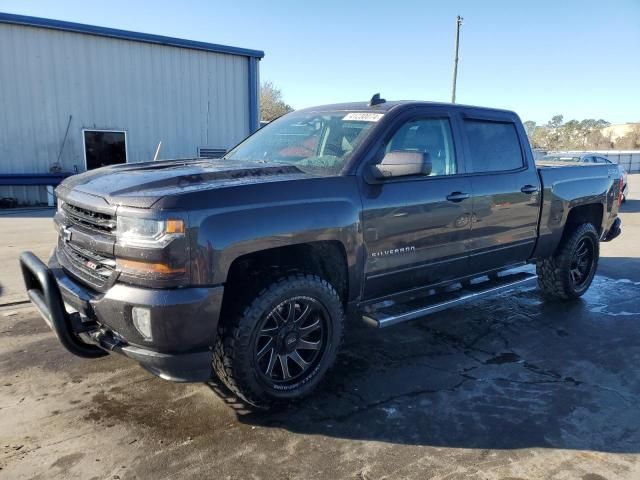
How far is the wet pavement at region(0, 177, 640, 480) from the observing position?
2.66 meters

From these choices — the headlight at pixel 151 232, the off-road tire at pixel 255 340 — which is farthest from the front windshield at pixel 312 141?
the headlight at pixel 151 232

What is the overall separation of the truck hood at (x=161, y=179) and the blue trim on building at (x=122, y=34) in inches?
487

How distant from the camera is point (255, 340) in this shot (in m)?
2.97

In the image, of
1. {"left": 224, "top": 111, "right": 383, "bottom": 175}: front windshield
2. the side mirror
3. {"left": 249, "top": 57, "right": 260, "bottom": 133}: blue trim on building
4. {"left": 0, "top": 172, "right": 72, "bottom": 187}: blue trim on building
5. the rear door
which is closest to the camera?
the side mirror

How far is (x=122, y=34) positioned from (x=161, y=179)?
13.5 m

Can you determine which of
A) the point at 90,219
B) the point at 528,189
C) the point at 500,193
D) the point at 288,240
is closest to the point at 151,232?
the point at 90,219

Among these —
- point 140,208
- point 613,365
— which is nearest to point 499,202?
point 613,365

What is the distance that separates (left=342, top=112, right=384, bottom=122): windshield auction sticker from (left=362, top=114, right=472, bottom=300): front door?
17 cm

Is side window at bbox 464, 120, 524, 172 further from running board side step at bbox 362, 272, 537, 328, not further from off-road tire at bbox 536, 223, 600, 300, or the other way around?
off-road tire at bbox 536, 223, 600, 300

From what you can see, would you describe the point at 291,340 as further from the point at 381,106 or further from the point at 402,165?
the point at 381,106

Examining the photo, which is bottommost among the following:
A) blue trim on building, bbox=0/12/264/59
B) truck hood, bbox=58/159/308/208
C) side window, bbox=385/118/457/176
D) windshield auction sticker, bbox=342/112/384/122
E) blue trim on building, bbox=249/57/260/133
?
truck hood, bbox=58/159/308/208

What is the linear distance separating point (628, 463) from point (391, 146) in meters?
2.45

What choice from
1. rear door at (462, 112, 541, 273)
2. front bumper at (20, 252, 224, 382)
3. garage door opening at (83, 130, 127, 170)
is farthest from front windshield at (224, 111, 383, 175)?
garage door opening at (83, 130, 127, 170)

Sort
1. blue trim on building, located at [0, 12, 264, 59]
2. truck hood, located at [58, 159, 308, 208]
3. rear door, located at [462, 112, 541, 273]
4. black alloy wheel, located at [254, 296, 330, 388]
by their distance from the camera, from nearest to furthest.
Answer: truck hood, located at [58, 159, 308, 208] < black alloy wheel, located at [254, 296, 330, 388] < rear door, located at [462, 112, 541, 273] < blue trim on building, located at [0, 12, 264, 59]
